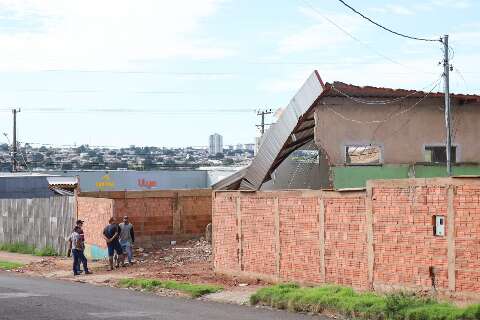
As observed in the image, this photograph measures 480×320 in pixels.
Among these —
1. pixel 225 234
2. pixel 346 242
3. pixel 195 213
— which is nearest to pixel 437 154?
pixel 195 213

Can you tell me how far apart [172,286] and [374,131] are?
1113cm

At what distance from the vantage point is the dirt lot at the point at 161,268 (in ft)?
73.3

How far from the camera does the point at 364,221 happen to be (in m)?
17.2

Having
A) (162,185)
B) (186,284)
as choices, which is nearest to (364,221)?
(186,284)

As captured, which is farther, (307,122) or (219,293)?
(307,122)

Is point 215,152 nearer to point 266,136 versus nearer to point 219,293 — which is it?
point 266,136

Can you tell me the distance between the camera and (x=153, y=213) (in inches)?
1185

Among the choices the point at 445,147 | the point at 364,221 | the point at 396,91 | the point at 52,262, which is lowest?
the point at 52,262

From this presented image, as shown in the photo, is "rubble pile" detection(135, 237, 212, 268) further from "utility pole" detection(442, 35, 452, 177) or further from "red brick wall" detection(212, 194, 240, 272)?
"utility pole" detection(442, 35, 452, 177)

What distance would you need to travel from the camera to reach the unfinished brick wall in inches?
1164

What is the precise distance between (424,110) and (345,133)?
10.3 ft

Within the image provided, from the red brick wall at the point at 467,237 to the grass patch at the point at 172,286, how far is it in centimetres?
660

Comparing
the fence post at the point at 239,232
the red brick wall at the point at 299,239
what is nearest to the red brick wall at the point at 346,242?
the red brick wall at the point at 299,239

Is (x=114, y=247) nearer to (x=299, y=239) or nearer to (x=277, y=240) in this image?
(x=277, y=240)
